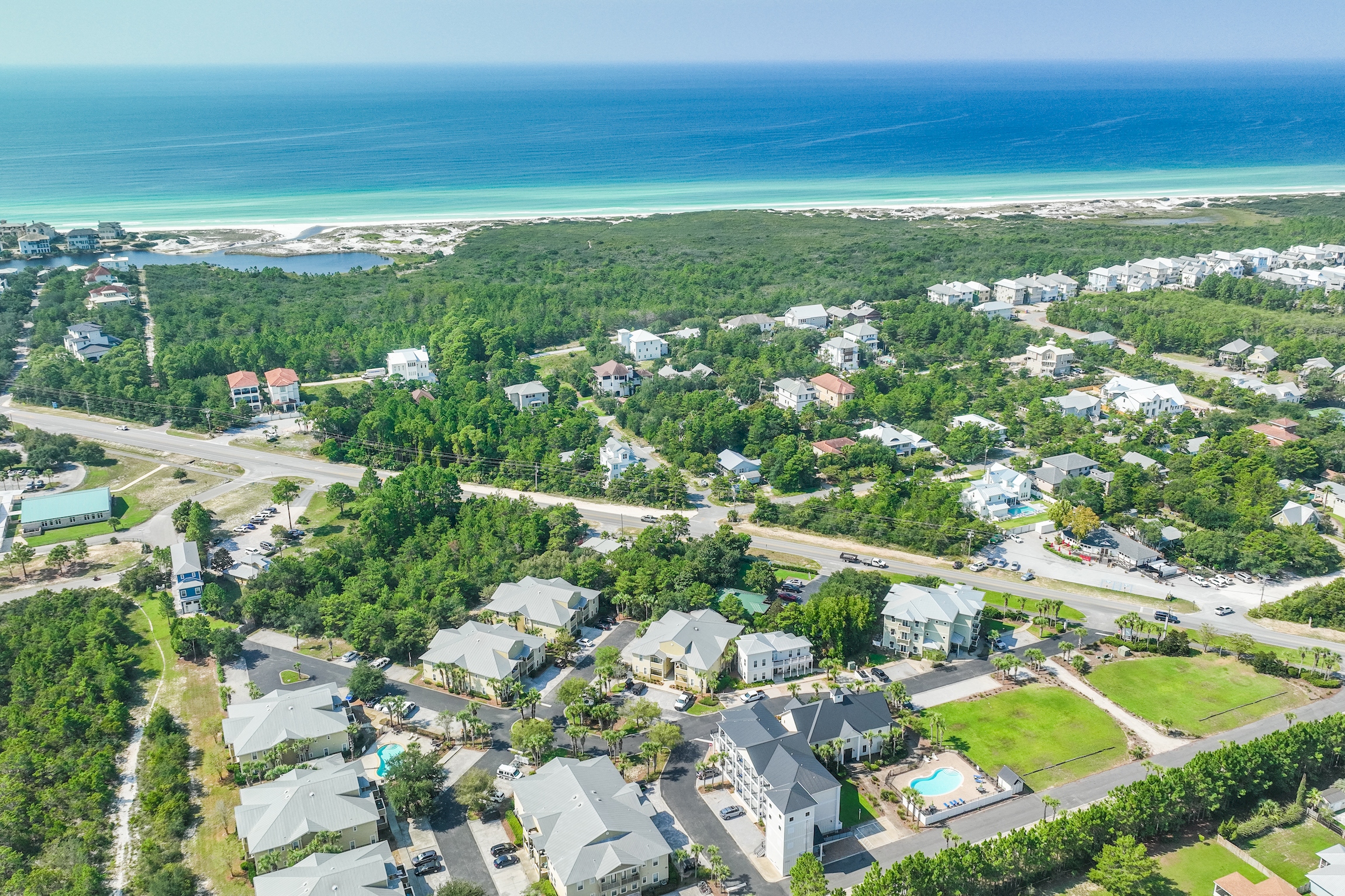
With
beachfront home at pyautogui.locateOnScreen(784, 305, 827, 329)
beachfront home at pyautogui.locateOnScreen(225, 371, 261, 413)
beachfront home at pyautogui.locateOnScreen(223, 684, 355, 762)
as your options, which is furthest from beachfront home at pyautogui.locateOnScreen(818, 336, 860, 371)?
beachfront home at pyautogui.locateOnScreen(223, 684, 355, 762)

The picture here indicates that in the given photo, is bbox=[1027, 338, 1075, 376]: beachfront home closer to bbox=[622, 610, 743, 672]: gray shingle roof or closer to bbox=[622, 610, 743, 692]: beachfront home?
bbox=[622, 610, 743, 672]: gray shingle roof

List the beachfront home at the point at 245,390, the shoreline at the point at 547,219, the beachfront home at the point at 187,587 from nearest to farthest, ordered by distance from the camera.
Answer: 1. the beachfront home at the point at 187,587
2. the beachfront home at the point at 245,390
3. the shoreline at the point at 547,219

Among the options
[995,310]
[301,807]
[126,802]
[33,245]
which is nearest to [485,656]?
[301,807]

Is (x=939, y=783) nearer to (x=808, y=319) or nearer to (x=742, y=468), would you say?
(x=742, y=468)

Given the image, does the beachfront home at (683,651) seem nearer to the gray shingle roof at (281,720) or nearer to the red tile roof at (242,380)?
the gray shingle roof at (281,720)

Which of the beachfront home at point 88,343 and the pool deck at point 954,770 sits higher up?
the beachfront home at point 88,343

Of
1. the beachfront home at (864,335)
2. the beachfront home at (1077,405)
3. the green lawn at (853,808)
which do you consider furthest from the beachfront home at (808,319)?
the green lawn at (853,808)
